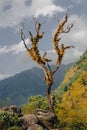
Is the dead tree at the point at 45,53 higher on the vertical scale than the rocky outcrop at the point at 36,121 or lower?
higher

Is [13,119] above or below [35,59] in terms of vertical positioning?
below

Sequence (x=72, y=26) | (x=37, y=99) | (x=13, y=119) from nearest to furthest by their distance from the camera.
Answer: (x=13, y=119) → (x=72, y=26) → (x=37, y=99)

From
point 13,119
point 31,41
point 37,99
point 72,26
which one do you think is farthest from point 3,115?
point 37,99

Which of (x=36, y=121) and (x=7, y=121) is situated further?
(x=36, y=121)

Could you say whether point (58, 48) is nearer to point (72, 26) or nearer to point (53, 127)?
point (72, 26)

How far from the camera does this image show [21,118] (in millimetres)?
51312

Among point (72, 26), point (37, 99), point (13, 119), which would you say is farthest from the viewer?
point (37, 99)

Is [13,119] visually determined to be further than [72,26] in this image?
No

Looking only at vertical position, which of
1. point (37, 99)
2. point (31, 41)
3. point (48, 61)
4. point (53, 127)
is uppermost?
point (37, 99)

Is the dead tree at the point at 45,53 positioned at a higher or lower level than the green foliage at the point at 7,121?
higher

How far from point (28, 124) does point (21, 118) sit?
148 centimetres

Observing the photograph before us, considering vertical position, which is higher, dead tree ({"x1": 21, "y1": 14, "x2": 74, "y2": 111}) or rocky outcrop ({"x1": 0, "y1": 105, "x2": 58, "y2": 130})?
dead tree ({"x1": 21, "y1": 14, "x2": 74, "y2": 111})

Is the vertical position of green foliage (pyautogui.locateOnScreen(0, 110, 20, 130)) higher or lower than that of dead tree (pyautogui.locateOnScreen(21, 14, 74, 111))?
lower

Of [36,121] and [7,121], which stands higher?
[7,121]
